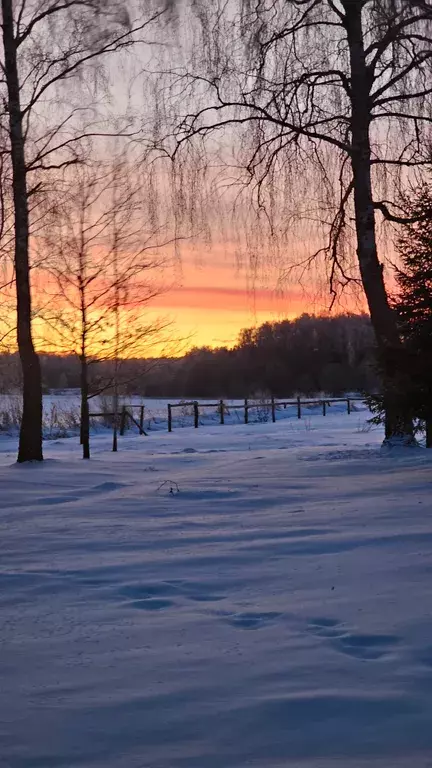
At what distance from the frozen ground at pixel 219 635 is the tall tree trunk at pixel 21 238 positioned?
500cm

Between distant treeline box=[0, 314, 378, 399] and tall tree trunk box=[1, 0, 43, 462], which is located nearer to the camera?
tall tree trunk box=[1, 0, 43, 462]

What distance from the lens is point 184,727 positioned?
213cm

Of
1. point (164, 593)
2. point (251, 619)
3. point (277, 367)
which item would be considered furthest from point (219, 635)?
point (277, 367)

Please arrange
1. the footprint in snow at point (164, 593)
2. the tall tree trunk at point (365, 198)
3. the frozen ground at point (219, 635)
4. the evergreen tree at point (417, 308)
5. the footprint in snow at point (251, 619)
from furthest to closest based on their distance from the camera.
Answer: the tall tree trunk at point (365, 198)
the evergreen tree at point (417, 308)
the footprint in snow at point (164, 593)
the footprint in snow at point (251, 619)
the frozen ground at point (219, 635)

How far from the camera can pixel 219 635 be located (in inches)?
114

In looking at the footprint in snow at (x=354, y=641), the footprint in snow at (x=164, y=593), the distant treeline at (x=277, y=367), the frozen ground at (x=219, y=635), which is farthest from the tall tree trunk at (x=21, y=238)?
the distant treeline at (x=277, y=367)

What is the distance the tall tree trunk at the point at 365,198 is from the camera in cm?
993

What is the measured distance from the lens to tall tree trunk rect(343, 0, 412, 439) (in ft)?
32.6

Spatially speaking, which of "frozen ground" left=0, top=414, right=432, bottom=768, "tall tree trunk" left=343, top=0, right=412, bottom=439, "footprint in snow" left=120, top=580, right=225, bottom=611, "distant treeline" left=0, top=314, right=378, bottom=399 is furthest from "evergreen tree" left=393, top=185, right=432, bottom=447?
"distant treeline" left=0, top=314, right=378, bottom=399

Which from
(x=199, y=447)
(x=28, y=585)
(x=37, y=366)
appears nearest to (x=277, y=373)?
(x=199, y=447)

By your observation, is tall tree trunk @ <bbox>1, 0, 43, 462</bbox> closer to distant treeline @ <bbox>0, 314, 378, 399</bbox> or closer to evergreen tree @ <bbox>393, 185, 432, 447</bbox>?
evergreen tree @ <bbox>393, 185, 432, 447</bbox>

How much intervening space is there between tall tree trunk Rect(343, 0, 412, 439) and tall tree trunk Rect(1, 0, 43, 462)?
15.6 ft

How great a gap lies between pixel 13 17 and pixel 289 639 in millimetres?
10644

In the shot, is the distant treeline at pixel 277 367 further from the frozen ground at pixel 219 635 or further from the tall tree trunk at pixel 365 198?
the frozen ground at pixel 219 635
